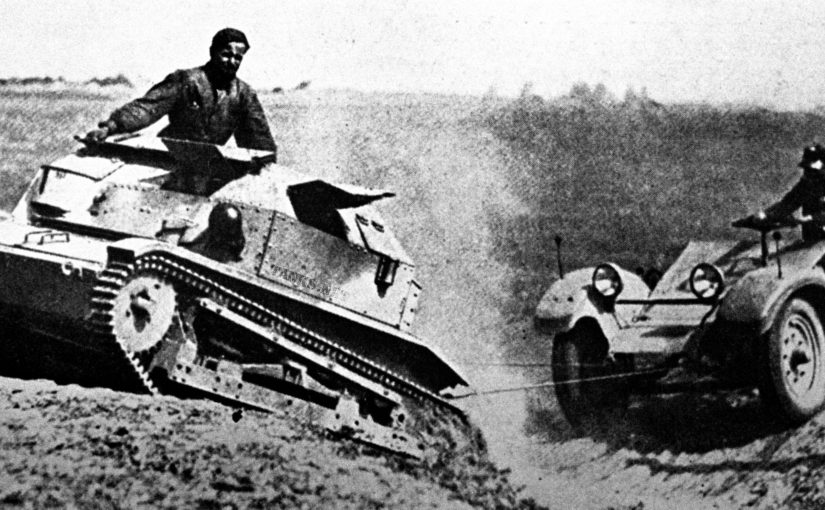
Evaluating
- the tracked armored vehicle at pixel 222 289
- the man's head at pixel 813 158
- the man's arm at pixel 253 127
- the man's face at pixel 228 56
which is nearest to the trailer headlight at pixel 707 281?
the man's head at pixel 813 158

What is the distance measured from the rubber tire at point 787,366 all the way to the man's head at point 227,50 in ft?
12.1

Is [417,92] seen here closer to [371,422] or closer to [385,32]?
[385,32]

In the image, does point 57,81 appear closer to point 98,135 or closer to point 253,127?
point 98,135

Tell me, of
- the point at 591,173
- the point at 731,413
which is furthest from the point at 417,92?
the point at 731,413

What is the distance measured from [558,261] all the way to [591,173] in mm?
676

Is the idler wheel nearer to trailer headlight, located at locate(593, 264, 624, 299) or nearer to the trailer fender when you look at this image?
trailer headlight, located at locate(593, 264, 624, 299)

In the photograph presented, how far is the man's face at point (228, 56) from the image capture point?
759cm

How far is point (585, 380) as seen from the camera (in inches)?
299

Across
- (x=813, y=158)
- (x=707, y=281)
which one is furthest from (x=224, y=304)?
(x=813, y=158)

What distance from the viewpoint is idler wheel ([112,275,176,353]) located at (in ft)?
21.8

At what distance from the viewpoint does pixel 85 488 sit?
20.4 ft

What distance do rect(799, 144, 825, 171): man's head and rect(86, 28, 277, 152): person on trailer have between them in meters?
3.50

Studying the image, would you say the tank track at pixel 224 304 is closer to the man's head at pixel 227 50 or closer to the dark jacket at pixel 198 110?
the dark jacket at pixel 198 110

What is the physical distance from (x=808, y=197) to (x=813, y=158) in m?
0.28
